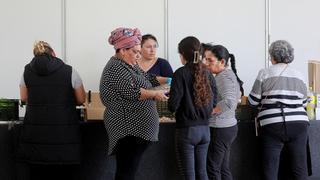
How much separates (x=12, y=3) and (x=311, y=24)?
288cm

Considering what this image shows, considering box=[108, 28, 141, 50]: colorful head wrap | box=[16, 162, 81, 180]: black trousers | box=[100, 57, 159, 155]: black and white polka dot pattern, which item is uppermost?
box=[108, 28, 141, 50]: colorful head wrap

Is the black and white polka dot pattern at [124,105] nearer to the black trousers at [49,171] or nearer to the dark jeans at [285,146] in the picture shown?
the black trousers at [49,171]

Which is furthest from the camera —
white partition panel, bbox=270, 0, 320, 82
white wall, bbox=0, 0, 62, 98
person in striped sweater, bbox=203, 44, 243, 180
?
white partition panel, bbox=270, 0, 320, 82

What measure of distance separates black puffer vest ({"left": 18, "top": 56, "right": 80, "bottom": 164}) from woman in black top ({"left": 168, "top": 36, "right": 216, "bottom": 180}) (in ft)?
2.13

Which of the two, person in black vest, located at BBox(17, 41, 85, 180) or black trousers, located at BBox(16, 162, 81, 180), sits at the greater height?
person in black vest, located at BBox(17, 41, 85, 180)

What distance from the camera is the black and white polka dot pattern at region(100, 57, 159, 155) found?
2.40m

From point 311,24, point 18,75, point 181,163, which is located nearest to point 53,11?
point 18,75

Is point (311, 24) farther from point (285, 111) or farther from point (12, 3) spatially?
point (12, 3)

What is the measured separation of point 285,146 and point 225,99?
24.1 inches

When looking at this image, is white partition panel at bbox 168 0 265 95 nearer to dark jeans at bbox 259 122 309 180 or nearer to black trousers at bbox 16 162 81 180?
dark jeans at bbox 259 122 309 180

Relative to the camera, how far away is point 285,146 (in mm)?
3119

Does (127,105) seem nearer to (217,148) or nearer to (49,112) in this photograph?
(49,112)

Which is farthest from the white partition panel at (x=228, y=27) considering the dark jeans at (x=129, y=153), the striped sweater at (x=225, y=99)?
the dark jeans at (x=129, y=153)

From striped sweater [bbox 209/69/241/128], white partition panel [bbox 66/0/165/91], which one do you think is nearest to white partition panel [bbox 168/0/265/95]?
white partition panel [bbox 66/0/165/91]
